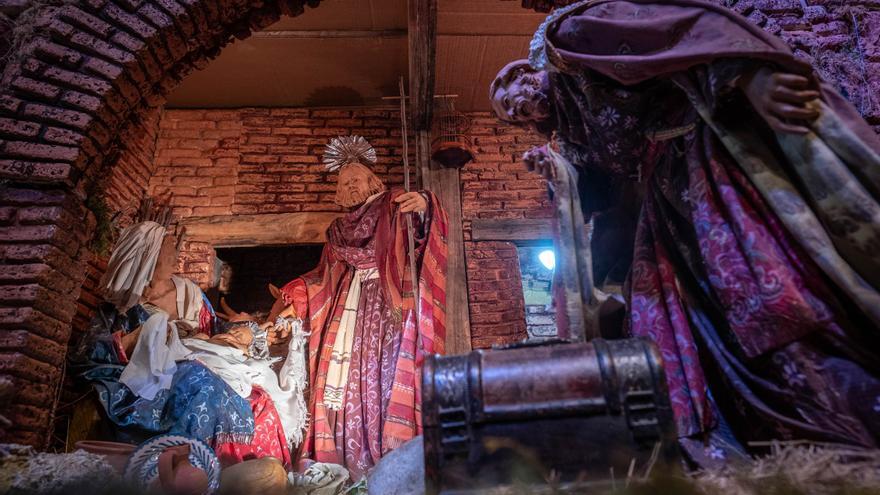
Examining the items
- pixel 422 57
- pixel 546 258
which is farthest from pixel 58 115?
pixel 546 258

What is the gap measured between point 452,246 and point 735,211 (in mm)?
3235

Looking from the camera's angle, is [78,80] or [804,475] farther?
[78,80]

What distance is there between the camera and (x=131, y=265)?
3734mm

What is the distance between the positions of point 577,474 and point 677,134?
4.24 ft

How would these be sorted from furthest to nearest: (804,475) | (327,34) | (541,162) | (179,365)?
(327,34), (179,365), (541,162), (804,475)

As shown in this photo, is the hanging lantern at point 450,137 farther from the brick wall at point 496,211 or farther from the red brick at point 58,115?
the red brick at point 58,115

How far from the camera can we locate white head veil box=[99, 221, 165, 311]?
3621 millimetres

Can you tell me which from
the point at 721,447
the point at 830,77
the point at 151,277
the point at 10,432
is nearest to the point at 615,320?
the point at 721,447

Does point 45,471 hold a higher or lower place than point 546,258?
lower

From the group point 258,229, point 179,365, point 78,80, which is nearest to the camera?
point 78,80

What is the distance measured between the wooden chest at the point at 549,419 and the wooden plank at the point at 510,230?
3.47m

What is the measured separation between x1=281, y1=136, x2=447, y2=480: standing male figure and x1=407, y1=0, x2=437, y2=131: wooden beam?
2.60ft

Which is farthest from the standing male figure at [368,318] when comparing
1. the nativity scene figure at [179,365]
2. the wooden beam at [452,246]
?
the wooden beam at [452,246]

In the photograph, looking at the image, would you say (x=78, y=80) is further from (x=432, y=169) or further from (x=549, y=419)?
(x=549, y=419)
